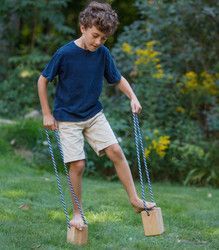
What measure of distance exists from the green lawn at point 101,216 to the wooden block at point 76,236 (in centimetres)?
5

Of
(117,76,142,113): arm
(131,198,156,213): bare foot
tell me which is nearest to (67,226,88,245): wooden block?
(131,198,156,213): bare foot

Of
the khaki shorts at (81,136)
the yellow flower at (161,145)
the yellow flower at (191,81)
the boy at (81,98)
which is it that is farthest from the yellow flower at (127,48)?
the khaki shorts at (81,136)

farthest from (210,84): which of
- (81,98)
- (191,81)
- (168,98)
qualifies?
(81,98)

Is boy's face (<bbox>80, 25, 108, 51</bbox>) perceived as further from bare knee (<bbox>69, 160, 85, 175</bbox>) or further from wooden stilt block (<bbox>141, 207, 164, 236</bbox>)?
wooden stilt block (<bbox>141, 207, 164, 236</bbox>)

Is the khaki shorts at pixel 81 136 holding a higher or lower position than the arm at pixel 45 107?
lower

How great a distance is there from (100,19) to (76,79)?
1.48 feet

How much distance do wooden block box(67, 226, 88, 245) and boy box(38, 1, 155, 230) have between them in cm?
3

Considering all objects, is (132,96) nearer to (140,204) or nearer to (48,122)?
(48,122)

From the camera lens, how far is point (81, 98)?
4574 mm

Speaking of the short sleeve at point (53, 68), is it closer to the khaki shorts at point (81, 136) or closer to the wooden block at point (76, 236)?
the khaki shorts at point (81, 136)

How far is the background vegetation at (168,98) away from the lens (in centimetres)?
802

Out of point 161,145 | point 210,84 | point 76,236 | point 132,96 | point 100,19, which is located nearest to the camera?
point 100,19

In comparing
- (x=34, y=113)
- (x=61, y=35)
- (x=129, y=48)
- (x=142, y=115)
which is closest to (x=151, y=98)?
(x=142, y=115)

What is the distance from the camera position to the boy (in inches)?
177
